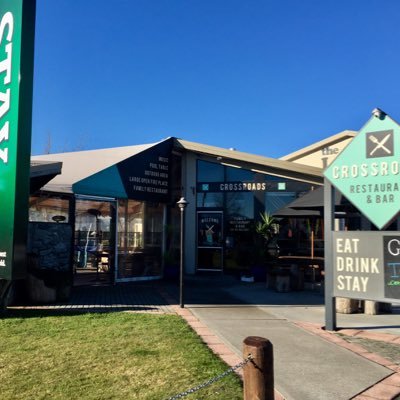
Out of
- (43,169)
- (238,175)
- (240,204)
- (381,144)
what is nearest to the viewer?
(381,144)

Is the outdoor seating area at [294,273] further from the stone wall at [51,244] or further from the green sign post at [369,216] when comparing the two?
the stone wall at [51,244]

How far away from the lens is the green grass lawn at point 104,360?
433 cm

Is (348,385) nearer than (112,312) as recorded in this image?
Yes

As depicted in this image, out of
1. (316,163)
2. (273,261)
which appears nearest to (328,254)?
(273,261)

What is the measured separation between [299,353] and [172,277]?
8287 mm

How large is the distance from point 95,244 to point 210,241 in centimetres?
400

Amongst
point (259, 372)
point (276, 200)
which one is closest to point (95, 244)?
point (276, 200)

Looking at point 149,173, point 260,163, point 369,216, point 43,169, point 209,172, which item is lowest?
point 369,216

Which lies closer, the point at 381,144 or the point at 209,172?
the point at 381,144

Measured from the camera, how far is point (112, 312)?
823 centimetres

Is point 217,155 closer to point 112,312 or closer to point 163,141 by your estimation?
point 163,141

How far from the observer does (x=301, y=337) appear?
6.61 metres

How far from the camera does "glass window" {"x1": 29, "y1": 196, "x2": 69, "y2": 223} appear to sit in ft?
37.8

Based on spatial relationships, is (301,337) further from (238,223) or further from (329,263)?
(238,223)
